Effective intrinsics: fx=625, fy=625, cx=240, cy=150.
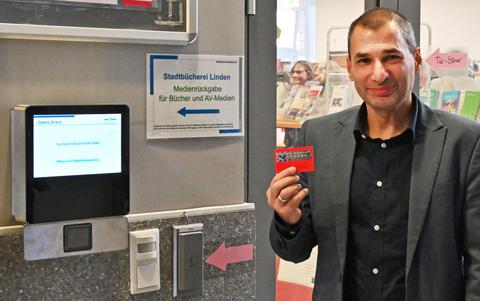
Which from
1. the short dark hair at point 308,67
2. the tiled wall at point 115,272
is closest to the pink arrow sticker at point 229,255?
the tiled wall at point 115,272

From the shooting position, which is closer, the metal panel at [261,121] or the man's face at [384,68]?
the man's face at [384,68]

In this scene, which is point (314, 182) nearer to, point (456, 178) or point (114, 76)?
point (456, 178)

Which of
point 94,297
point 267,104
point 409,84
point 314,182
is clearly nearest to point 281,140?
point 267,104

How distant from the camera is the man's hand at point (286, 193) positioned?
1649 millimetres

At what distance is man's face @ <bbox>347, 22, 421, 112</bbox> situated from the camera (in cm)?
169

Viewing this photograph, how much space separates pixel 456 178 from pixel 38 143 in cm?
109

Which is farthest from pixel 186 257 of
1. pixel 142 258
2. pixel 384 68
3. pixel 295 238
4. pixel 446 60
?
pixel 446 60

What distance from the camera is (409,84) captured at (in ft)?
5.67

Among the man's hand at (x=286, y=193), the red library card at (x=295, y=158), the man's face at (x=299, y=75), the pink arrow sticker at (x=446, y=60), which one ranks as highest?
the pink arrow sticker at (x=446, y=60)

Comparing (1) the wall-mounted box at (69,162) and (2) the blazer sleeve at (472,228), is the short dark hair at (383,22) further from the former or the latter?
(1) the wall-mounted box at (69,162)

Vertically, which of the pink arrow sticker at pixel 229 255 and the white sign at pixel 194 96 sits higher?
the white sign at pixel 194 96

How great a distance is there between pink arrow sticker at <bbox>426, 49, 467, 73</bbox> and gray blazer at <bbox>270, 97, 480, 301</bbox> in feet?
4.44

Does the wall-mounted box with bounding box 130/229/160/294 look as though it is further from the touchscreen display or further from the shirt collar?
the shirt collar

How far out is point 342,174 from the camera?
179 cm
